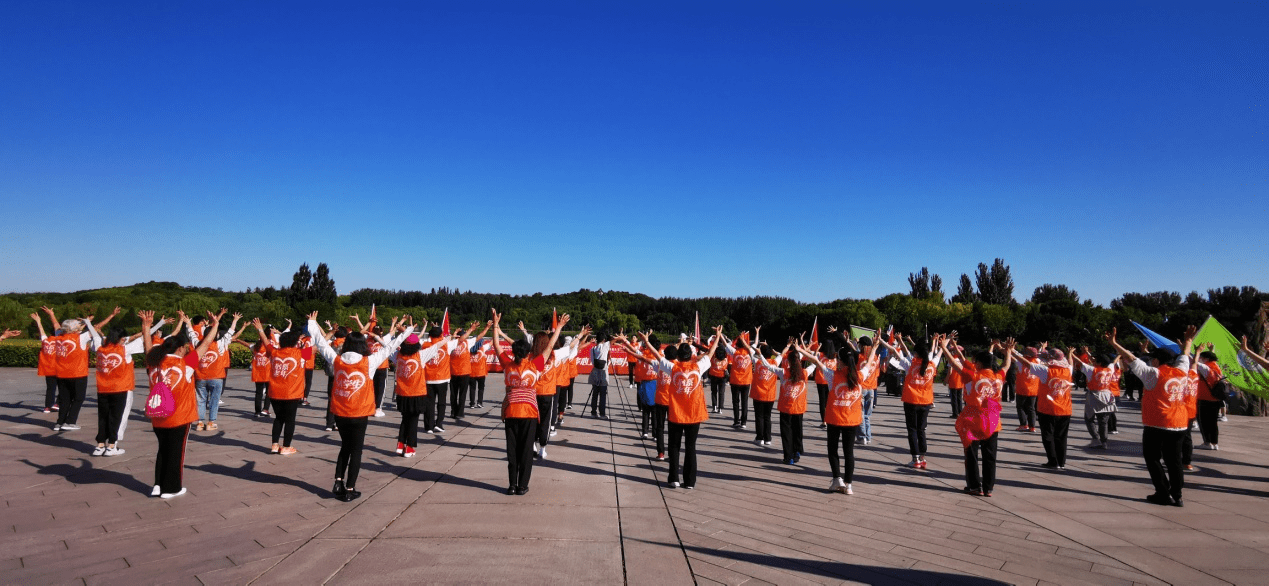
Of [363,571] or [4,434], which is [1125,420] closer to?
[363,571]

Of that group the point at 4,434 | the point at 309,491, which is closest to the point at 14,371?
the point at 4,434

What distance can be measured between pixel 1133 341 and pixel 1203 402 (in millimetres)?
28872

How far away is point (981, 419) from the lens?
7379 millimetres

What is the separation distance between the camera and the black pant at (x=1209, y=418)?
11.0 m

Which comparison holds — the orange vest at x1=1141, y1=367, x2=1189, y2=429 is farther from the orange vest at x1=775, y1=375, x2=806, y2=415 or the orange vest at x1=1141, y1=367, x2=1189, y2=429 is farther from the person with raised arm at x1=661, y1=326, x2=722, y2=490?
the person with raised arm at x1=661, y1=326, x2=722, y2=490

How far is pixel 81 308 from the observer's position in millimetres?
29391

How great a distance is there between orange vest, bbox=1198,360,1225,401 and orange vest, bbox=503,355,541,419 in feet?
35.0

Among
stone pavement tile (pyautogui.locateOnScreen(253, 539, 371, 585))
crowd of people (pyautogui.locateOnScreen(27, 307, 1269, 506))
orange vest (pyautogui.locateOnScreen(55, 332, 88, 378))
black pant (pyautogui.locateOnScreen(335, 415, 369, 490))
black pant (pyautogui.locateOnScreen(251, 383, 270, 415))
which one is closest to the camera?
stone pavement tile (pyautogui.locateOnScreen(253, 539, 371, 585))

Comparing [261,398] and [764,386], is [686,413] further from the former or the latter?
[261,398]

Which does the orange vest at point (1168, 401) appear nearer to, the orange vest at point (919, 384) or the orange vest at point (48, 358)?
the orange vest at point (919, 384)

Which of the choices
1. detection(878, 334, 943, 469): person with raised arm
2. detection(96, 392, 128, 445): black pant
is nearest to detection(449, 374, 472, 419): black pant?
detection(96, 392, 128, 445): black pant

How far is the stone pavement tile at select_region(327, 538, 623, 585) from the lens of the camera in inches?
179

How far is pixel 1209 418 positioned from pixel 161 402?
15111 mm

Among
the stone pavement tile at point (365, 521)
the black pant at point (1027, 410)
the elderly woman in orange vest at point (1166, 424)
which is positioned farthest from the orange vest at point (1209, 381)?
the stone pavement tile at point (365, 521)
